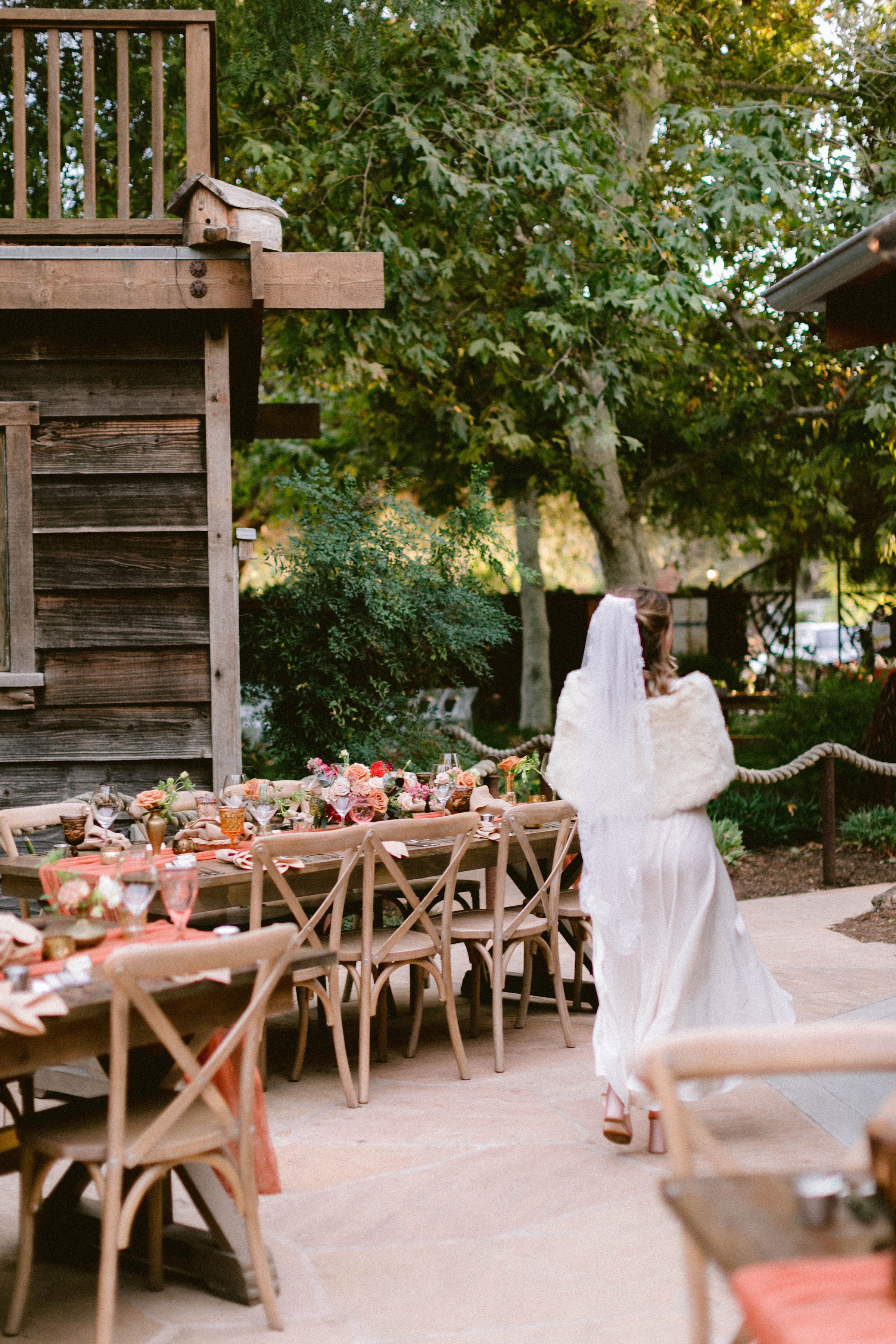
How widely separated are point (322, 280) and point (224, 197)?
61 cm

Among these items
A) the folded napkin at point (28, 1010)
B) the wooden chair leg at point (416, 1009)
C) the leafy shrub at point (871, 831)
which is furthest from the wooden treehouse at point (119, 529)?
the leafy shrub at point (871, 831)

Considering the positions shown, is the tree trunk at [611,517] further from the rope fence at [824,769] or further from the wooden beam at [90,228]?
the wooden beam at [90,228]

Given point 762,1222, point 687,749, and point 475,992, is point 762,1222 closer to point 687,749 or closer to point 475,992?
point 687,749

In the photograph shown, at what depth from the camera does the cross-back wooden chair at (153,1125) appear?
2922 millimetres

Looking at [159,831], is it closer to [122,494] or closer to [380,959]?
[380,959]

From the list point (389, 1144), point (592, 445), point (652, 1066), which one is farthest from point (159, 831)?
point (592, 445)

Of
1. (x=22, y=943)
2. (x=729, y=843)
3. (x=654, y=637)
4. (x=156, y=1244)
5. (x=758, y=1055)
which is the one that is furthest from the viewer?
(x=729, y=843)

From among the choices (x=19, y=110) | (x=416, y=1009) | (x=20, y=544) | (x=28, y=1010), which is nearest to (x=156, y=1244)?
(x=28, y=1010)

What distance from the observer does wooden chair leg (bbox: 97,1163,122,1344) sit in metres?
2.94

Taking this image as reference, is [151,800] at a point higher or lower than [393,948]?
higher

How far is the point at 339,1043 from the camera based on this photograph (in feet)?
16.5

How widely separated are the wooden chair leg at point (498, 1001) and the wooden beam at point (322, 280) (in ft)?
10.6

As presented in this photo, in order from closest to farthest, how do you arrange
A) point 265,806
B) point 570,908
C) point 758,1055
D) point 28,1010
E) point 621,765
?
point 758,1055 → point 28,1010 → point 621,765 → point 265,806 → point 570,908

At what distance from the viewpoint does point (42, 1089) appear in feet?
15.4
